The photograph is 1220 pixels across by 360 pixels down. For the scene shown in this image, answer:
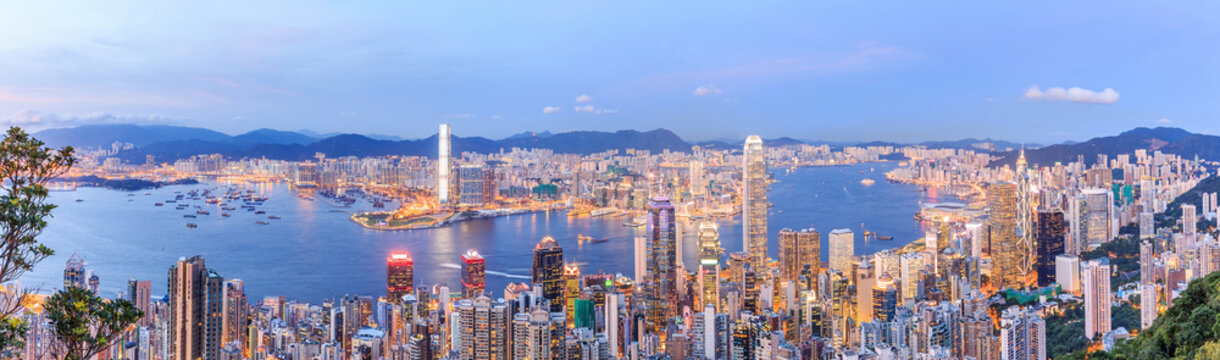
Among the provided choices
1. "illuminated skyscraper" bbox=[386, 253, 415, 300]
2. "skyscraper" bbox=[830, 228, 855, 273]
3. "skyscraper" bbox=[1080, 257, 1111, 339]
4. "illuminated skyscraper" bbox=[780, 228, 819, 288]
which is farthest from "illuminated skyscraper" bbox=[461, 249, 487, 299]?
"skyscraper" bbox=[1080, 257, 1111, 339]

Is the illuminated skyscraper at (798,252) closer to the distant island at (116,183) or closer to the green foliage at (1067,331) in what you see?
the green foliage at (1067,331)

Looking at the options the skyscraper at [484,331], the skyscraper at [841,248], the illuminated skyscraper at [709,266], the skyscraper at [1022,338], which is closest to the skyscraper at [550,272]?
the illuminated skyscraper at [709,266]

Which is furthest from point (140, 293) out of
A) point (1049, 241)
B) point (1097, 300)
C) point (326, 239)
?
point (1049, 241)

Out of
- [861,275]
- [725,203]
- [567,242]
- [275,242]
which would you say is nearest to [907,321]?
[861,275]

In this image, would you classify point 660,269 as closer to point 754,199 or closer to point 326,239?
point 754,199

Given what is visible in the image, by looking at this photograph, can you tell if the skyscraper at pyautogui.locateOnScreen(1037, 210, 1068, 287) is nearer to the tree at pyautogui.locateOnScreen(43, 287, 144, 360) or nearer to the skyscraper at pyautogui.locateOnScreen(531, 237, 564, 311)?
the skyscraper at pyautogui.locateOnScreen(531, 237, 564, 311)

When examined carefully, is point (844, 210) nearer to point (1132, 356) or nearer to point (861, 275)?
point (861, 275)
